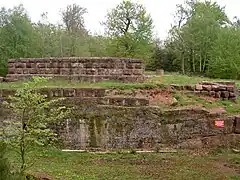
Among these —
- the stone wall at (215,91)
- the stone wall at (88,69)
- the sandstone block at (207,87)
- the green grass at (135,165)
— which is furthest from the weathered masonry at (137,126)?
the stone wall at (88,69)

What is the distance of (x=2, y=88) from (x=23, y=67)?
335 cm

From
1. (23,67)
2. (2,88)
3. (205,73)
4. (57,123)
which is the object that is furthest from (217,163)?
(205,73)

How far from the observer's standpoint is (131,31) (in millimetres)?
38250

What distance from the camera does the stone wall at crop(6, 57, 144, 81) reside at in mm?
18203

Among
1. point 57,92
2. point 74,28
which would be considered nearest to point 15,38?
point 74,28

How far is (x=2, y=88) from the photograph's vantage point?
52.2ft

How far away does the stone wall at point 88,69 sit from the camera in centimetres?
1820

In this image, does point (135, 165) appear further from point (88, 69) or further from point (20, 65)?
point (20, 65)

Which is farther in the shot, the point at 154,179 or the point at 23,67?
the point at 23,67

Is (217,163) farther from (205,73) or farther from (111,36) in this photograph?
(205,73)

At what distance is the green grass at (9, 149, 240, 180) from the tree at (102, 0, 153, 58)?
80.1ft

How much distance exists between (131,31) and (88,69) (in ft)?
66.4

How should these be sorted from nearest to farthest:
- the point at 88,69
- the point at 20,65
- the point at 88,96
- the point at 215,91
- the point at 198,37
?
the point at 88,96 → the point at 215,91 → the point at 88,69 → the point at 20,65 → the point at 198,37

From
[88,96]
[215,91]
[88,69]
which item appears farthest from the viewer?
[88,69]
